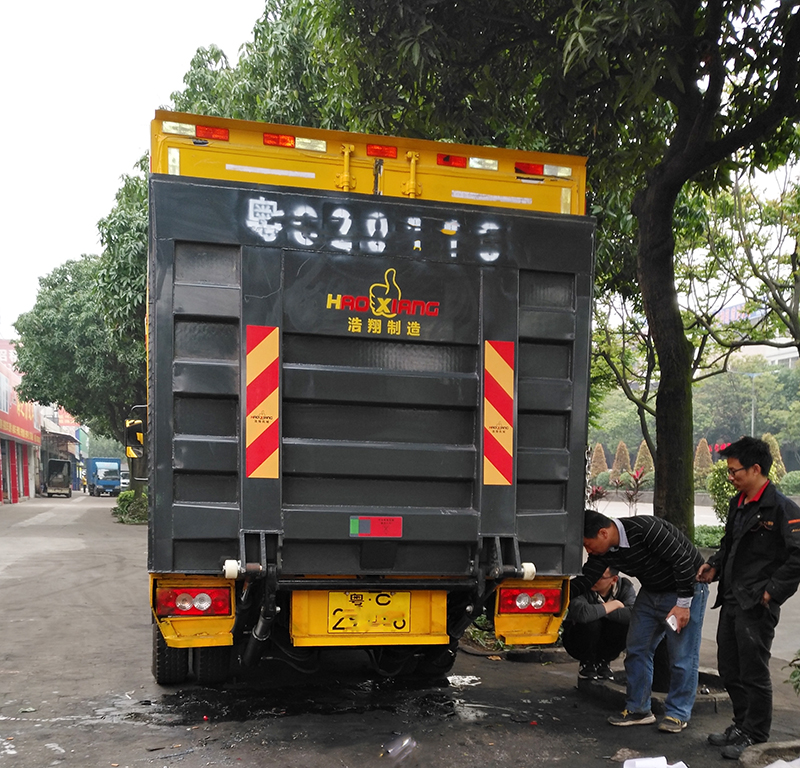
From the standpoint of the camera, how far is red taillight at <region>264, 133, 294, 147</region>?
16.2 feet

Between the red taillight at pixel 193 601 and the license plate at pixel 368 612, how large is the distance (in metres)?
0.59

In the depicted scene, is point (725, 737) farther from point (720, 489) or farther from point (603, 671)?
point (720, 489)

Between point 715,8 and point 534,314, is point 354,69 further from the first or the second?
point 534,314

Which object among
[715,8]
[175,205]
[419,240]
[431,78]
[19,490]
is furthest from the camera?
[19,490]

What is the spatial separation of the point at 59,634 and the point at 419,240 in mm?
6217

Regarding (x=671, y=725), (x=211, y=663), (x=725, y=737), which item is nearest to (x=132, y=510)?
(x=211, y=663)

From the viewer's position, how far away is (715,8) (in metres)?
5.99

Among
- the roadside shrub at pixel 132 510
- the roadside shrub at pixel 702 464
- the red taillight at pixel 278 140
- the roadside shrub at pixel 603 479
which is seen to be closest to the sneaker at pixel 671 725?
the red taillight at pixel 278 140

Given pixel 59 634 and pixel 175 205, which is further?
pixel 59 634

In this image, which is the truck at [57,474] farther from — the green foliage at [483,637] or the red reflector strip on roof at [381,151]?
the red reflector strip on roof at [381,151]

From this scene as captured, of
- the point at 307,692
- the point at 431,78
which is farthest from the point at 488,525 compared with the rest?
the point at 431,78

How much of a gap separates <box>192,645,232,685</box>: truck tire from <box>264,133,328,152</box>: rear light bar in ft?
11.5

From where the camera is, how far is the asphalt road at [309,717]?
472 cm

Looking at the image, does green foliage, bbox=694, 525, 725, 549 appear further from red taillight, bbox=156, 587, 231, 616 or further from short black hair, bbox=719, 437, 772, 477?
red taillight, bbox=156, 587, 231, 616
